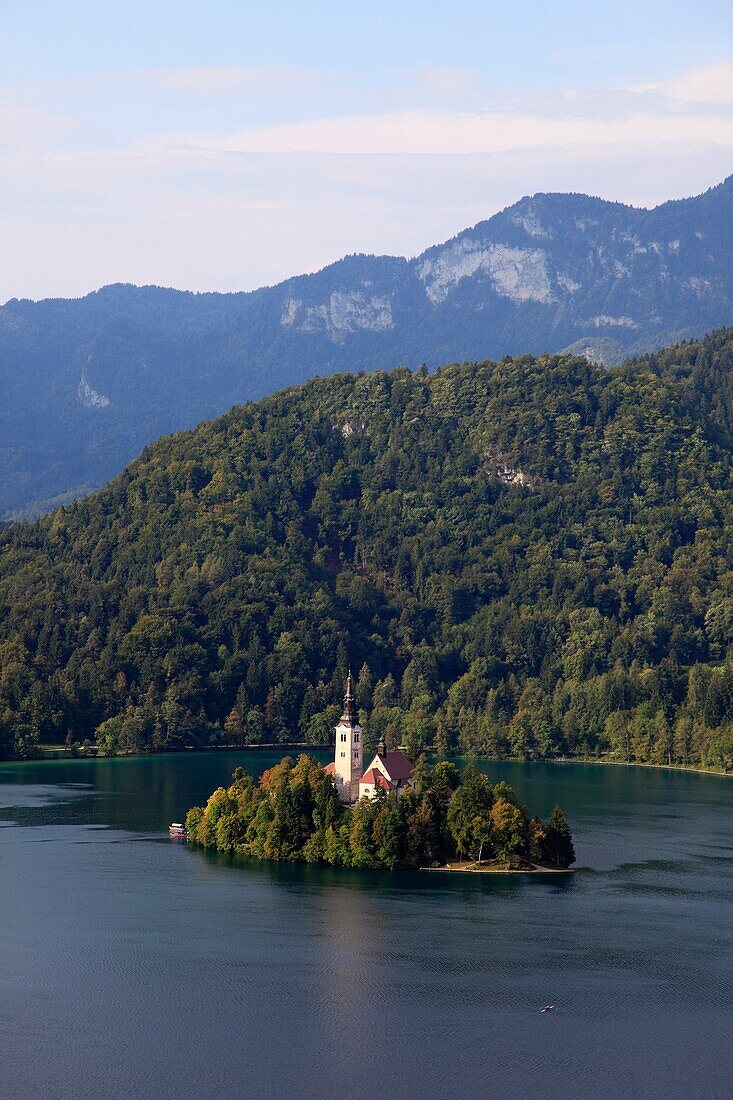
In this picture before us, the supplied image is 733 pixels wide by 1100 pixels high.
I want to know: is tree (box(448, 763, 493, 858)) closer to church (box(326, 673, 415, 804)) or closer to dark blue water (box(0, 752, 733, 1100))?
dark blue water (box(0, 752, 733, 1100))

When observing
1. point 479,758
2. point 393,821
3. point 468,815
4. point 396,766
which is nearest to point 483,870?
point 468,815

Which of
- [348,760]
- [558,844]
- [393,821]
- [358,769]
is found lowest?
[558,844]

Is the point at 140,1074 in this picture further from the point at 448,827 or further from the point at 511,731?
the point at 511,731

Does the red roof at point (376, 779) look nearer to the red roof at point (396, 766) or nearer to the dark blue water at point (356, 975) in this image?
the red roof at point (396, 766)

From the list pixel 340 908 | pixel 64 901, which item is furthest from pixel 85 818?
pixel 340 908

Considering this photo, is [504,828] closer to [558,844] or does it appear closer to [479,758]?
[558,844]
